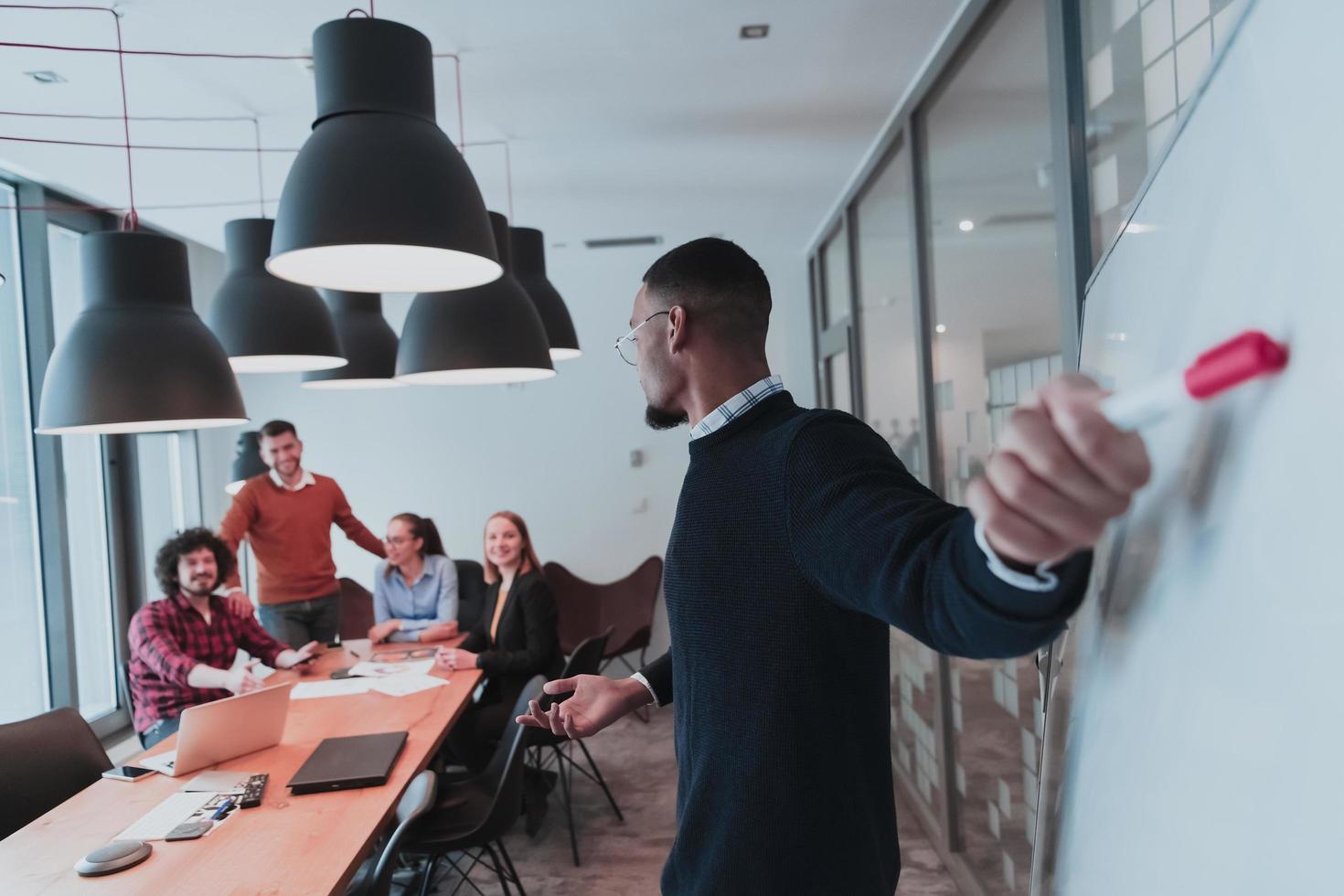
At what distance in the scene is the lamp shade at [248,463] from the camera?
17.7ft

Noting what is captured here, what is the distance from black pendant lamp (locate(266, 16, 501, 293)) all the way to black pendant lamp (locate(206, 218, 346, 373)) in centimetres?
97

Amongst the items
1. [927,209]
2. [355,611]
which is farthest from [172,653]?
[927,209]

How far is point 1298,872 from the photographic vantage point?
17.3 inches

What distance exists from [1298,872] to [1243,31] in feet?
1.64

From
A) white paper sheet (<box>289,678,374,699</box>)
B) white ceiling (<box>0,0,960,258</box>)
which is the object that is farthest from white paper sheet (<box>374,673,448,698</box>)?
A: white ceiling (<box>0,0,960,258</box>)

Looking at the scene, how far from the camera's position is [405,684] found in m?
3.46

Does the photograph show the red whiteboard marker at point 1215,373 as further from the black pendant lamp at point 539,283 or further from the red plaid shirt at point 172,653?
the red plaid shirt at point 172,653

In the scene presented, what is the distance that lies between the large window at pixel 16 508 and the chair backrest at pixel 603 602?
2.98 meters

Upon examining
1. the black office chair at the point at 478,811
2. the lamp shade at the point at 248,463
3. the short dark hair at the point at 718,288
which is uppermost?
the short dark hair at the point at 718,288

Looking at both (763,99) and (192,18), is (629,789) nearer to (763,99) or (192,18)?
(763,99)

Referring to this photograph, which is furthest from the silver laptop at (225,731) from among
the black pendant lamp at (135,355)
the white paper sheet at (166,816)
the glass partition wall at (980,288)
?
the glass partition wall at (980,288)

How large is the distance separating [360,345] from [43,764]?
1838mm

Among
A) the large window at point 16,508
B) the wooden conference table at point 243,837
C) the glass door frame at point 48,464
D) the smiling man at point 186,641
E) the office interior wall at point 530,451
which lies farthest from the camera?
the office interior wall at point 530,451

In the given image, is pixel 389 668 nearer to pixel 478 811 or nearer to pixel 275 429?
pixel 478 811
